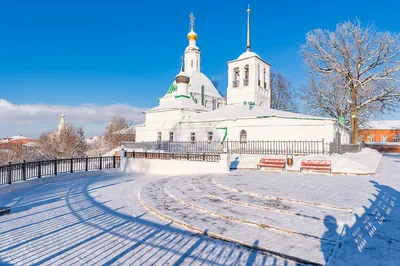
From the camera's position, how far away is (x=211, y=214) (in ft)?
21.1

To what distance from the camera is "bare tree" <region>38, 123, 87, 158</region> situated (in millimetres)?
40344

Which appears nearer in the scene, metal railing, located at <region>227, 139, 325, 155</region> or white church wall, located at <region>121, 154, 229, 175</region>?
white church wall, located at <region>121, 154, 229, 175</region>

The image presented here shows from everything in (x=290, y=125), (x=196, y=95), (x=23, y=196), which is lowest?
(x=23, y=196)

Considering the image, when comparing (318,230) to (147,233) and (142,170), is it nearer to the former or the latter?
(147,233)

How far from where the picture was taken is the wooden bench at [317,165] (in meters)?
12.2

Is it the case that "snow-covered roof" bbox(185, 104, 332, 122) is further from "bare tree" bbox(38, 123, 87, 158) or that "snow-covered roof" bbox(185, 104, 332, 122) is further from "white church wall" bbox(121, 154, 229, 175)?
"bare tree" bbox(38, 123, 87, 158)

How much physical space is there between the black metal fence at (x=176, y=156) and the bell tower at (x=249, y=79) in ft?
57.1

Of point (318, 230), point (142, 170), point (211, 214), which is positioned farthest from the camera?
point (142, 170)

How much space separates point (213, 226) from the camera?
18.3 feet

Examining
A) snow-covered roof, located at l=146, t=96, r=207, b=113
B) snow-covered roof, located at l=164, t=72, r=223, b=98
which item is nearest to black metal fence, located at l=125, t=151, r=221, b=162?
snow-covered roof, located at l=146, t=96, r=207, b=113

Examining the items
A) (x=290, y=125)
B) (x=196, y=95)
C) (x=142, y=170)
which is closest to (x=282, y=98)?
(x=196, y=95)

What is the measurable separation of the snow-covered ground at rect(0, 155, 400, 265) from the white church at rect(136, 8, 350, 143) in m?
13.5

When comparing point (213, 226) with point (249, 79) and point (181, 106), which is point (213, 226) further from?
point (249, 79)

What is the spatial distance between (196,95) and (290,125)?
22.4m
